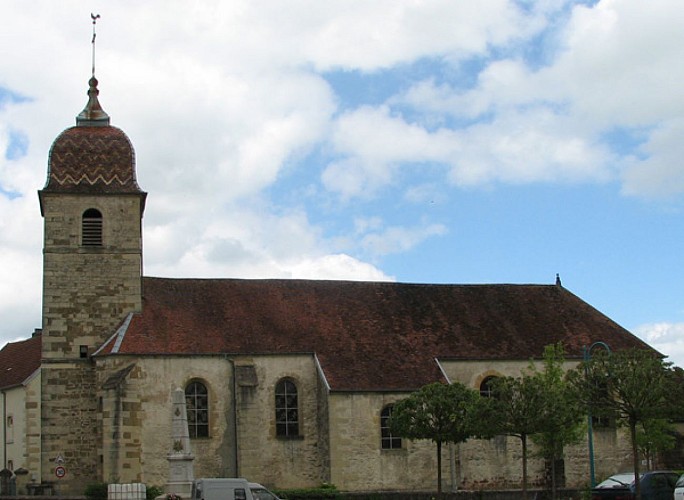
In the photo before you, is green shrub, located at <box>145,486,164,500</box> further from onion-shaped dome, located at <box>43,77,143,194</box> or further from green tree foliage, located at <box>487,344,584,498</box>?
onion-shaped dome, located at <box>43,77,143,194</box>

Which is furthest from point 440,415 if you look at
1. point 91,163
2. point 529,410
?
point 91,163


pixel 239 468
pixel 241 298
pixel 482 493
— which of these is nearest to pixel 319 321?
pixel 241 298

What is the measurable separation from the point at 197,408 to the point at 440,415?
979 cm

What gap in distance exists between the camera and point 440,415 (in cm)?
3306

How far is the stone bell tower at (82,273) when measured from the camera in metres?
38.0

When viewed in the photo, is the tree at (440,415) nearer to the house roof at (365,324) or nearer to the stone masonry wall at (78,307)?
the house roof at (365,324)

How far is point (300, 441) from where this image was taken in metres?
38.5

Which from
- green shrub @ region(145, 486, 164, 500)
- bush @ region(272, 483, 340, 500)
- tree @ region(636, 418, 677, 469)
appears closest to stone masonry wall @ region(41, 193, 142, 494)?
green shrub @ region(145, 486, 164, 500)

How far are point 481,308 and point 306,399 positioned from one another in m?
9.13

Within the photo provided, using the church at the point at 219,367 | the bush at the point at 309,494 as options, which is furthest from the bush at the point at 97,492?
the bush at the point at 309,494

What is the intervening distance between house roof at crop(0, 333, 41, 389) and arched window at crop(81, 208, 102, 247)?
7.17 meters

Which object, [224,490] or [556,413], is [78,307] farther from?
[556,413]

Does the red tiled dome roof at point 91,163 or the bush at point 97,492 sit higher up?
the red tiled dome roof at point 91,163

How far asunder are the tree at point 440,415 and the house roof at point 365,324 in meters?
5.13
